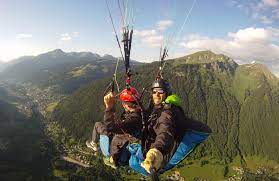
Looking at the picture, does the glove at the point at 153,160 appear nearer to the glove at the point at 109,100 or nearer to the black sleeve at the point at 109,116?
the black sleeve at the point at 109,116

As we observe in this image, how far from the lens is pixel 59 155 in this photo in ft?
474

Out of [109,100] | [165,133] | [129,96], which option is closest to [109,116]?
[109,100]

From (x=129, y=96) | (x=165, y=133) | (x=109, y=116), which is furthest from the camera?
(x=129, y=96)

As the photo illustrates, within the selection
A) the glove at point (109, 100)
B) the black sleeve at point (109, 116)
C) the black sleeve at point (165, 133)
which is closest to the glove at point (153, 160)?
the black sleeve at point (165, 133)

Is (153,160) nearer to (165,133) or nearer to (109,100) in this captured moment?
(165,133)

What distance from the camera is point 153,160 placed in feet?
17.9

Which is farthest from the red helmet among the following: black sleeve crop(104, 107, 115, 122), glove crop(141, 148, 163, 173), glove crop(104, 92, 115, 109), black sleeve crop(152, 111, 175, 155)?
glove crop(141, 148, 163, 173)

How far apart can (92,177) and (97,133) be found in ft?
372

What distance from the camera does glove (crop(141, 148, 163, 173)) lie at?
531cm

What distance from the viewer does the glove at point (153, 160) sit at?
531 cm

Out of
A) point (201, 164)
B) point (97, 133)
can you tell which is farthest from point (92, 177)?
point (97, 133)

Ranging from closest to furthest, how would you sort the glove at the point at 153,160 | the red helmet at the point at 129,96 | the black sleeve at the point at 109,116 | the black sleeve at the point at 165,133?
1. the glove at the point at 153,160
2. the black sleeve at the point at 165,133
3. the black sleeve at the point at 109,116
4. the red helmet at the point at 129,96

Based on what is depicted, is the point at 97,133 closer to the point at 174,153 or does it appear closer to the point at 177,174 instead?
the point at 174,153

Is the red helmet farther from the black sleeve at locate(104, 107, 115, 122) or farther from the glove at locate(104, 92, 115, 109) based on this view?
the black sleeve at locate(104, 107, 115, 122)
